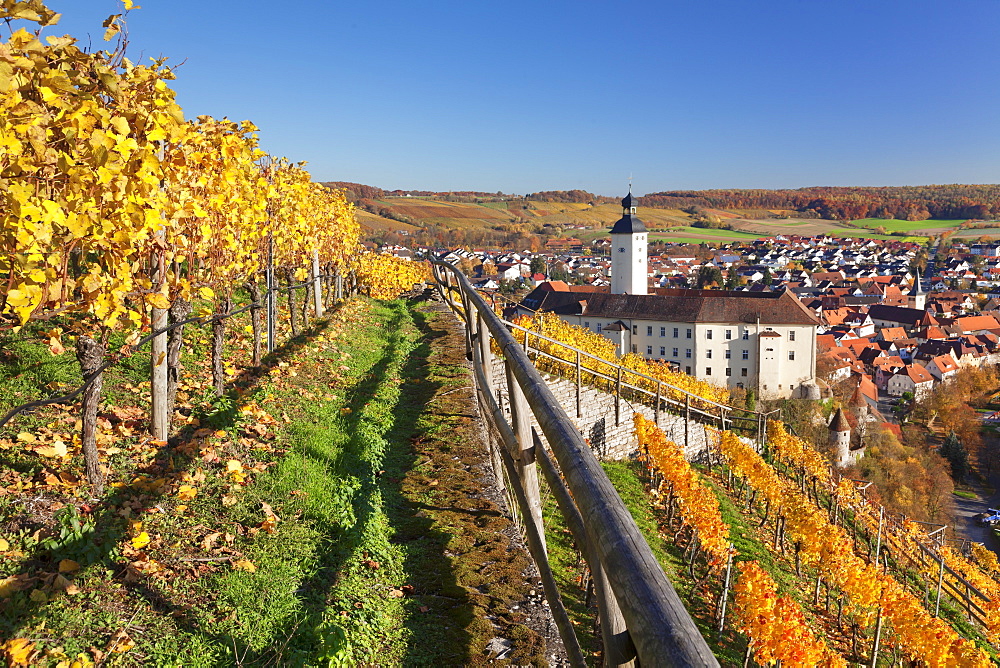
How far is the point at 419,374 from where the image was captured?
803 cm

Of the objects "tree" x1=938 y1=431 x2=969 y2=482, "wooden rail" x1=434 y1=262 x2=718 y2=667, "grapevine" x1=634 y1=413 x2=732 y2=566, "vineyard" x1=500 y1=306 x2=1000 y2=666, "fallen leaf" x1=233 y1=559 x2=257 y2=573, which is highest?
"wooden rail" x1=434 y1=262 x2=718 y2=667

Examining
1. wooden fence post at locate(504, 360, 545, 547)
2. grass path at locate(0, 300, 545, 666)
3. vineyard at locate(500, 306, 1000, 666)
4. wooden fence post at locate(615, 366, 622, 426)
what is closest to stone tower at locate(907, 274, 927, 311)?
vineyard at locate(500, 306, 1000, 666)

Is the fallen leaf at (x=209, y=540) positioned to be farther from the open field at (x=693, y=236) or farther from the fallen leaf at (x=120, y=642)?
the open field at (x=693, y=236)

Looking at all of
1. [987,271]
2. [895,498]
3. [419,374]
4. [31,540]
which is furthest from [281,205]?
[987,271]

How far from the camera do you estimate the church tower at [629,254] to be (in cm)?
7006

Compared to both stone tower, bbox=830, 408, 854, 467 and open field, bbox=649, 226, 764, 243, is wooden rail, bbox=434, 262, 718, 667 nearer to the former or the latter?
stone tower, bbox=830, 408, 854, 467

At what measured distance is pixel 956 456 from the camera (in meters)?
56.5

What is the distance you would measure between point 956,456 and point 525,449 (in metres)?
66.3

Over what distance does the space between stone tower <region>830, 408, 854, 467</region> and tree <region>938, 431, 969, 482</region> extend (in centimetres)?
1598

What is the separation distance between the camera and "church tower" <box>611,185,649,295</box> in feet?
230

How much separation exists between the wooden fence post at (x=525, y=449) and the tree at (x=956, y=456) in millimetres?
64910

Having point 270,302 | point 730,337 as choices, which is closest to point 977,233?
point 730,337

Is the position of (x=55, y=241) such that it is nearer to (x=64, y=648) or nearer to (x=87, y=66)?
(x=87, y=66)

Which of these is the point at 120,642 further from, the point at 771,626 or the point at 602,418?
the point at 602,418
